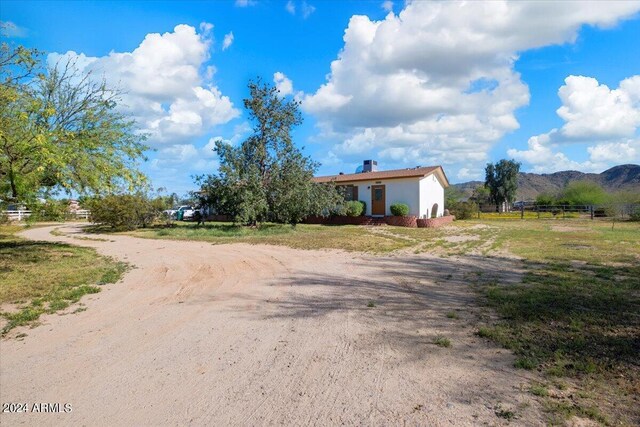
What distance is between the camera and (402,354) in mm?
3807

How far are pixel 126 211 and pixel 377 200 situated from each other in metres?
15.8

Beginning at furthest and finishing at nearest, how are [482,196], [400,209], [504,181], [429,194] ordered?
[482,196]
[504,181]
[429,194]
[400,209]

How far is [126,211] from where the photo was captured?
2203 centimetres

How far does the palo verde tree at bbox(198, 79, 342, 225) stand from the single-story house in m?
6.14

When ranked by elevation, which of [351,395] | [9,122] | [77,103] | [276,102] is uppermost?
[276,102]

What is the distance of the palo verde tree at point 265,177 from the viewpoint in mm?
18516

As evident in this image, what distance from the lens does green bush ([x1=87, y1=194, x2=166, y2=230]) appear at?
21.8 meters

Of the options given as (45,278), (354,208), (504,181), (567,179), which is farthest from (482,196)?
(45,278)

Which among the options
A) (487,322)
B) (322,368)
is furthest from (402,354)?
(487,322)

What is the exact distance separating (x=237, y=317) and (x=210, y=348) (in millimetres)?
1066

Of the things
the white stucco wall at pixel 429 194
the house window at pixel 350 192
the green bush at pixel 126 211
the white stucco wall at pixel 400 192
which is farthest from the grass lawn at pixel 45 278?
the white stucco wall at pixel 429 194

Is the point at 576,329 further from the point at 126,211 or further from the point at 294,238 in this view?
the point at 126,211

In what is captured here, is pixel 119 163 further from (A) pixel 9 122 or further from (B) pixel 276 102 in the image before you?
(B) pixel 276 102

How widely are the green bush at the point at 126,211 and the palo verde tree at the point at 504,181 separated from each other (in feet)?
162
